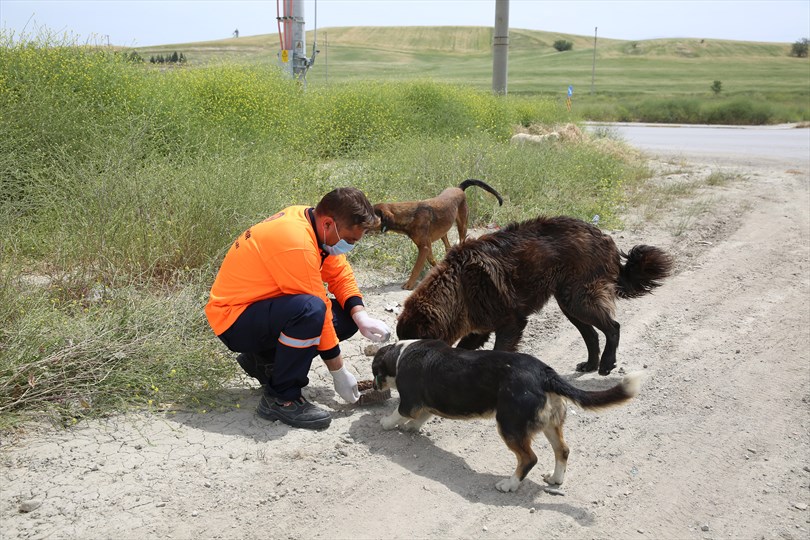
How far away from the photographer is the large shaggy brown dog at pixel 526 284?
5.26 m

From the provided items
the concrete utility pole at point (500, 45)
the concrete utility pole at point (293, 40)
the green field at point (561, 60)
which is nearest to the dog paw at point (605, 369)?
the concrete utility pole at point (293, 40)

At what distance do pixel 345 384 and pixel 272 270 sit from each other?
0.92 m

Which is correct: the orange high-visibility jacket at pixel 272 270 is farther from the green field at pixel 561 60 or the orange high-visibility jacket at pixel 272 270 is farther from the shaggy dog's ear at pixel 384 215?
the green field at pixel 561 60

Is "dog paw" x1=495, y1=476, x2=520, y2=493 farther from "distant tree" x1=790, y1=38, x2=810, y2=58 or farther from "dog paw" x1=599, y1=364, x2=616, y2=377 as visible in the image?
"distant tree" x1=790, y1=38, x2=810, y2=58

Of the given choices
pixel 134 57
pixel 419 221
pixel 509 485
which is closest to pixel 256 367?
pixel 509 485

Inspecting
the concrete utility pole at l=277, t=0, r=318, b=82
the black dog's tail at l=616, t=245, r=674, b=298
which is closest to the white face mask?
the black dog's tail at l=616, t=245, r=674, b=298

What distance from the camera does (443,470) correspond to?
4332mm

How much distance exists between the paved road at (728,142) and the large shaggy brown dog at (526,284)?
15338 mm

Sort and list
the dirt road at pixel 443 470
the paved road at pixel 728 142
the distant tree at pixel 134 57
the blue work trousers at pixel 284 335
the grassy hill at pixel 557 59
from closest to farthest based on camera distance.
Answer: the dirt road at pixel 443 470 < the blue work trousers at pixel 284 335 < the distant tree at pixel 134 57 < the paved road at pixel 728 142 < the grassy hill at pixel 557 59

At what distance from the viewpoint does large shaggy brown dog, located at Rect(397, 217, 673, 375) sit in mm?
5258

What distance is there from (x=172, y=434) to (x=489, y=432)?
2.03 meters

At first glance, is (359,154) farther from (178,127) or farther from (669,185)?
(669,185)

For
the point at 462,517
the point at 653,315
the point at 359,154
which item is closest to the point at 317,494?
the point at 462,517

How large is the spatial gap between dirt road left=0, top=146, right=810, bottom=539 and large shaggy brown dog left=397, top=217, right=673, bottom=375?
1.91 feet
